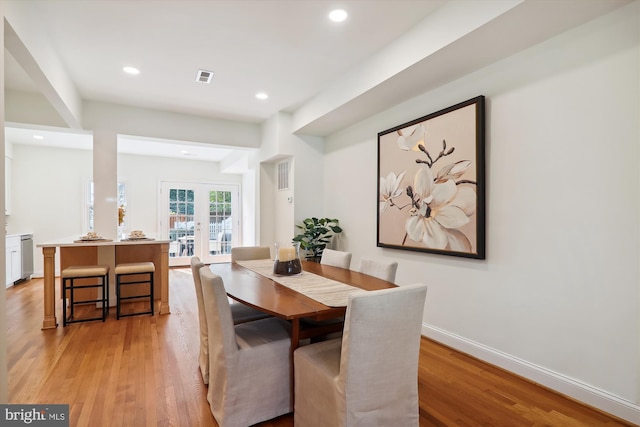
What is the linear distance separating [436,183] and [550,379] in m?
1.68

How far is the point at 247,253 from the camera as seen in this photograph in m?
3.50

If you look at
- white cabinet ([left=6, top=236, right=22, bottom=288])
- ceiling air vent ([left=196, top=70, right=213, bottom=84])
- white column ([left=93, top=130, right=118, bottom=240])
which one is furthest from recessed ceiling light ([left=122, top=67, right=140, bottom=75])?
white cabinet ([left=6, top=236, right=22, bottom=288])

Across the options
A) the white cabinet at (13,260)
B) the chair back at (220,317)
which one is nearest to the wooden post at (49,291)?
the white cabinet at (13,260)

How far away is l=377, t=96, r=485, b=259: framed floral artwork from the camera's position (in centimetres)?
266

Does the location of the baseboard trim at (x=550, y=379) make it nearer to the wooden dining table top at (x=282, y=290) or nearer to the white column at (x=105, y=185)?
the wooden dining table top at (x=282, y=290)

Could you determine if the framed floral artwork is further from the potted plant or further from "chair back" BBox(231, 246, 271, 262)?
"chair back" BBox(231, 246, 271, 262)

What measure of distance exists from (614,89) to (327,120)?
2.77m

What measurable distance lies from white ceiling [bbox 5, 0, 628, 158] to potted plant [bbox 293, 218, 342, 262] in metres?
1.39

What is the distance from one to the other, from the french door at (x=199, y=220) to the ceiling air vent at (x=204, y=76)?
4411mm

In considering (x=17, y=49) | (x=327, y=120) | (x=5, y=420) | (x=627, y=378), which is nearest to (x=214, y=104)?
(x=327, y=120)

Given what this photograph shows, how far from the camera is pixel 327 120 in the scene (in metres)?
4.12

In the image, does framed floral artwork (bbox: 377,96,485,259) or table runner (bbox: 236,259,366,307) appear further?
framed floral artwork (bbox: 377,96,485,259)

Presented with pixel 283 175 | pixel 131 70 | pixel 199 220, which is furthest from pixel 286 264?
pixel 199 220

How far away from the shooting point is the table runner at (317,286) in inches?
73.4
